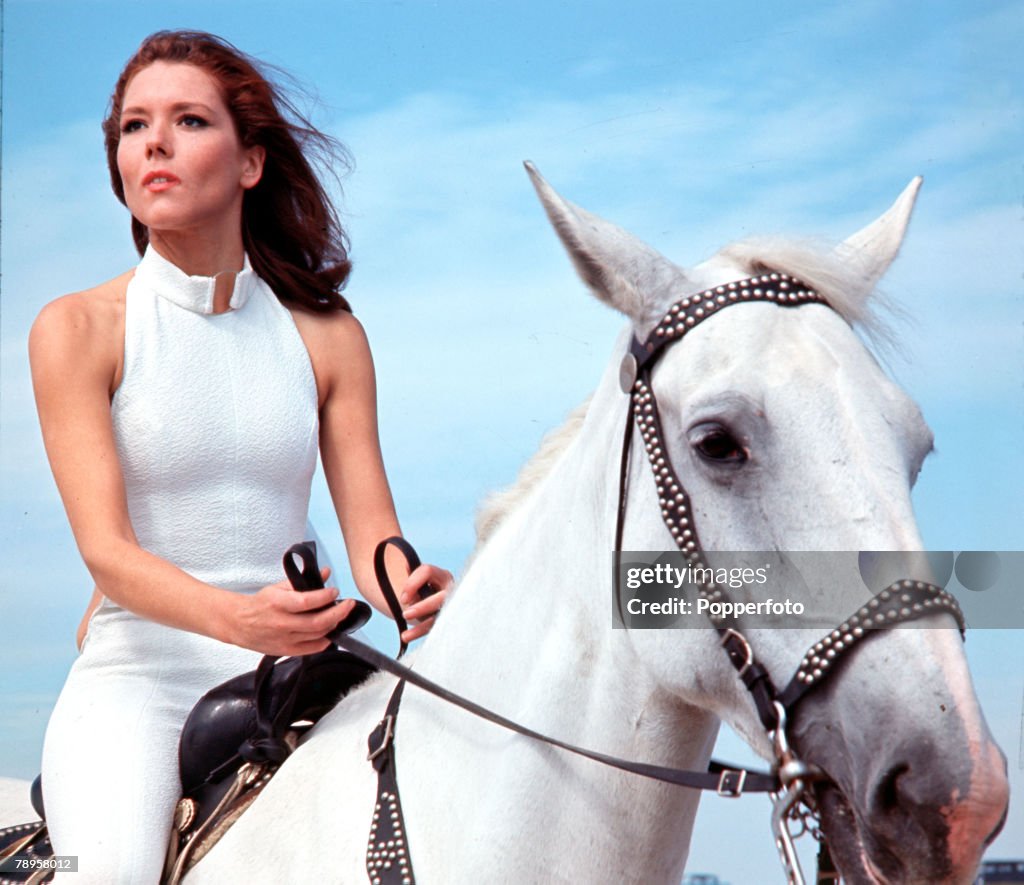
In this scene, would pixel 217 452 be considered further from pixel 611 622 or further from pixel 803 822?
pixel 803 822

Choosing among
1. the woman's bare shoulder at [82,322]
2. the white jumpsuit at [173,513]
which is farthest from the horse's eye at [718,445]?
the woman's bare shoulder at [82,322]

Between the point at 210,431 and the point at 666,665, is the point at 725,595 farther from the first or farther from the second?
the point at 210,431

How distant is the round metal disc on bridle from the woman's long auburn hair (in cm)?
119

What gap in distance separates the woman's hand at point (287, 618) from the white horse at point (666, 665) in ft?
0.64

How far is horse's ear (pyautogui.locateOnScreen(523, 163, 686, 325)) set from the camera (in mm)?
1788

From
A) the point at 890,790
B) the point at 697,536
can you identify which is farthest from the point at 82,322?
the point at 890,790

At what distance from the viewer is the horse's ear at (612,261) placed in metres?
1.79

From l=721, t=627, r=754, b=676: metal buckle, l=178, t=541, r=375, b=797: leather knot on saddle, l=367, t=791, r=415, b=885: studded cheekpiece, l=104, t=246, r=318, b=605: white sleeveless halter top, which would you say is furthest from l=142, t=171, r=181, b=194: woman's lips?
l=721, t=627, r=754, b=676: metal buckle

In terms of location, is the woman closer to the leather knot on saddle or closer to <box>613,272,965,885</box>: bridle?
the leather knot on saddle

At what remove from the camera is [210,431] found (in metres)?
2.49

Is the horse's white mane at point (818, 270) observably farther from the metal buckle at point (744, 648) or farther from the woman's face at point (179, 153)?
the woman's face at point (179, 153)

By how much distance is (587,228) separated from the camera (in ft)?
5.89

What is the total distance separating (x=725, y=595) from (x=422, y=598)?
0.95m

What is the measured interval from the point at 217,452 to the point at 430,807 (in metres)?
0.93
